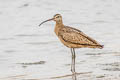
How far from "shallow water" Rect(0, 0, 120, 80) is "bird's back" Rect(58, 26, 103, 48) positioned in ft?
1.79

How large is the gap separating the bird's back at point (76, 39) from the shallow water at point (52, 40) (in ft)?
1.79

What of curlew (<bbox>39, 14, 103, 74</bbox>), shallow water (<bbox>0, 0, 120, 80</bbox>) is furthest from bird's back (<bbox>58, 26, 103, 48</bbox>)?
shallow water (<bbox>0, 0, 120, 80</bbox>)

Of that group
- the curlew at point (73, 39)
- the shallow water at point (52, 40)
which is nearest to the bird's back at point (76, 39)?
the curlew at point (73, 39)

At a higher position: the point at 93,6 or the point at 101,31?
the point at 93,6

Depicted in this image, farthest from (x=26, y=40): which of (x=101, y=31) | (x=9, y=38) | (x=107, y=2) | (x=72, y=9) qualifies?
(x=107, y=2)

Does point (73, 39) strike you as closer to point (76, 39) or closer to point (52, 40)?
point (76, 39)

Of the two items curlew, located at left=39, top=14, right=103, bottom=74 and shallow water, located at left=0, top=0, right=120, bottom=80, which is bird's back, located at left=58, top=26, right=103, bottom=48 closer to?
curlew, located at left=39, top=14, right=103, bottom=74

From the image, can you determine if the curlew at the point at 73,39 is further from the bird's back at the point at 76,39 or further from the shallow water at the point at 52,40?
the shallow water at the point at 52,40

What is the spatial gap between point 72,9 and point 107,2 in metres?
2.29

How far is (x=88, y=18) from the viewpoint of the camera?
20.3 metres

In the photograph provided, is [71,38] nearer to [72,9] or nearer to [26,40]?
[26,40]

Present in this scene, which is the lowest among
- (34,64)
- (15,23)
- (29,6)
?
(34,64)

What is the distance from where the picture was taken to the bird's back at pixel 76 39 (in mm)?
11992

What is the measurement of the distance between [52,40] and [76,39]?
390cm
